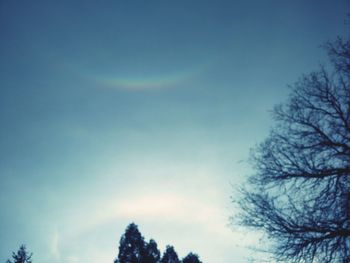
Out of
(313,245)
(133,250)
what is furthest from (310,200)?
(133,250)

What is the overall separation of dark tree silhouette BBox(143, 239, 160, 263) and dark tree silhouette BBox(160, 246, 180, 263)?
4.98ft

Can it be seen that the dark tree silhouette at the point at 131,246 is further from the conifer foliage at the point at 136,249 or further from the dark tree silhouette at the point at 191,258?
the dark tree silhouette at the point at 191,258

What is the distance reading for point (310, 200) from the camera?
21.3 ft

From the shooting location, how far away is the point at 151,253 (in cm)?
2155

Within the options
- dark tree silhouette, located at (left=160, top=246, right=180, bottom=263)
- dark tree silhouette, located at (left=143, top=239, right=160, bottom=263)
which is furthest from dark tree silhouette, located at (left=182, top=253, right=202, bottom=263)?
dark tree silhouette, located at (left=143, top=239, right=160, bottom=263)

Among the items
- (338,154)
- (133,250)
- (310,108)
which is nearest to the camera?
(338,154)

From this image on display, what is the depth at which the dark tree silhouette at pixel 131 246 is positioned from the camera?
65.9 feet

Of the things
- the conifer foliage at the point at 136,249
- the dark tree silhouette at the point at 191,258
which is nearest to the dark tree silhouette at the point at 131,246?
the conifer foliage at the point at 136,249

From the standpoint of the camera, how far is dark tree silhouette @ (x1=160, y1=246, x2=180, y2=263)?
23.4 m

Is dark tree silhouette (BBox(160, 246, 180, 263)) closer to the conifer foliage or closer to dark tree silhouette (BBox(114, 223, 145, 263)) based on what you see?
the conifer foliage

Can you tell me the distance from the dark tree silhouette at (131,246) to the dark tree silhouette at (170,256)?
137 inches

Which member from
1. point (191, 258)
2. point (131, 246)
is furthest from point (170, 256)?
point (131, 246)

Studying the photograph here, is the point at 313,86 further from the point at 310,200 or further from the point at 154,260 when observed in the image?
the point at 154,260

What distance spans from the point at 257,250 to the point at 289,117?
4.25 metres
